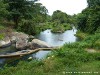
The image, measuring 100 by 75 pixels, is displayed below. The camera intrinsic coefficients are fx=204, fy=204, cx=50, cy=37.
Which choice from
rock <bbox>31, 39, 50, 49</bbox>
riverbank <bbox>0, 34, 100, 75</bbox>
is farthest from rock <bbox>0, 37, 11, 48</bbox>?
riverbank <bbox>0, 34, 100, 75</bbox>

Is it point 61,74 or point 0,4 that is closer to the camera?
point 61,74

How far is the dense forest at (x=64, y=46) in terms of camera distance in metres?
12.9

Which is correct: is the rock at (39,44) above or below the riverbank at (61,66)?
above

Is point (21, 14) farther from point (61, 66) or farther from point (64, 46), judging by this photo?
point (61, 66)

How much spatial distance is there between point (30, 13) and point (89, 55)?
100 ft

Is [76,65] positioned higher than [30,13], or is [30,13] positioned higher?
[30,13]

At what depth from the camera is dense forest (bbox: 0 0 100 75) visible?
42.4 ft

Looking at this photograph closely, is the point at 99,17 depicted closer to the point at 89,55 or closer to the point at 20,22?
the point at 20,22

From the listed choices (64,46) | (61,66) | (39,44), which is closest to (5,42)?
(39,44)

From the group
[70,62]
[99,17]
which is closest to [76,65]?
[70,62]

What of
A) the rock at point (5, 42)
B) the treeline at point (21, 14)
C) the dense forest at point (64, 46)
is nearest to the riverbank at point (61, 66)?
the dense forest at point (64, 46)

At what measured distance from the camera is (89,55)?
15.7 metres

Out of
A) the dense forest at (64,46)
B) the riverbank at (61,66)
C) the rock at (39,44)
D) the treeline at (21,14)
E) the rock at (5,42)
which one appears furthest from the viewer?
the treeline at (21,14)

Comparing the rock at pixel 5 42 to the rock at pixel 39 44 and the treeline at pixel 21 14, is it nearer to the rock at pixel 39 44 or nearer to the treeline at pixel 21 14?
the rock at pixel 39 44
